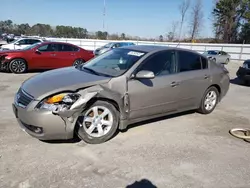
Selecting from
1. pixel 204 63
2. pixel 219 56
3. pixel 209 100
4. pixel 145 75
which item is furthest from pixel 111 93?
pixel 219 56

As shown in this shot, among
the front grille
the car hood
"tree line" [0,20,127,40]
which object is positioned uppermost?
"tree line" [0,20,127,40]

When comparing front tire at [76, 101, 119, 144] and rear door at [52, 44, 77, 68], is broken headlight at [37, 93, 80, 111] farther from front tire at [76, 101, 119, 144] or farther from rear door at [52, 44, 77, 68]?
rear door at [52, 44, 77, 68]

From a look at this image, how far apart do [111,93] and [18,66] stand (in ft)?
26.5

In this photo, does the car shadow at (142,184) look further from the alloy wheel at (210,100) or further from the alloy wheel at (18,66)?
the alloy wheel at (18,66)

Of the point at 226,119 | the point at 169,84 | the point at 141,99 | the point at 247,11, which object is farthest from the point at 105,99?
the point at 247,11

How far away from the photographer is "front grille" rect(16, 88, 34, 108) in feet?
12.3

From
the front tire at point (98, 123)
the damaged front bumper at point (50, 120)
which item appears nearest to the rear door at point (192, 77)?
the front tire at point (98, 123)

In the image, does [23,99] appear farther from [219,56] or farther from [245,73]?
[219,56]

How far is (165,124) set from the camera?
16.6ft

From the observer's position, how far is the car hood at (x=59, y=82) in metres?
3.77

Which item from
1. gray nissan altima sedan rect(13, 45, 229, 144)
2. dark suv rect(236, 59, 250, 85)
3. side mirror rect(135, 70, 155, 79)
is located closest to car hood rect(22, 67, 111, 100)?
Answer: gray nissan altima sedan rect(13, 45, 229, 144)

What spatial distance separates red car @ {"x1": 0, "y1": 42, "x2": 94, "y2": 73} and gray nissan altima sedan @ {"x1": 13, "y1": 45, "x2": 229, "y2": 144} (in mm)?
6845

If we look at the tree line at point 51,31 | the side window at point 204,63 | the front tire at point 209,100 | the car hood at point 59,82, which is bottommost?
the front tire at point 209,100

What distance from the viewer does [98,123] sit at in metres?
4.04
